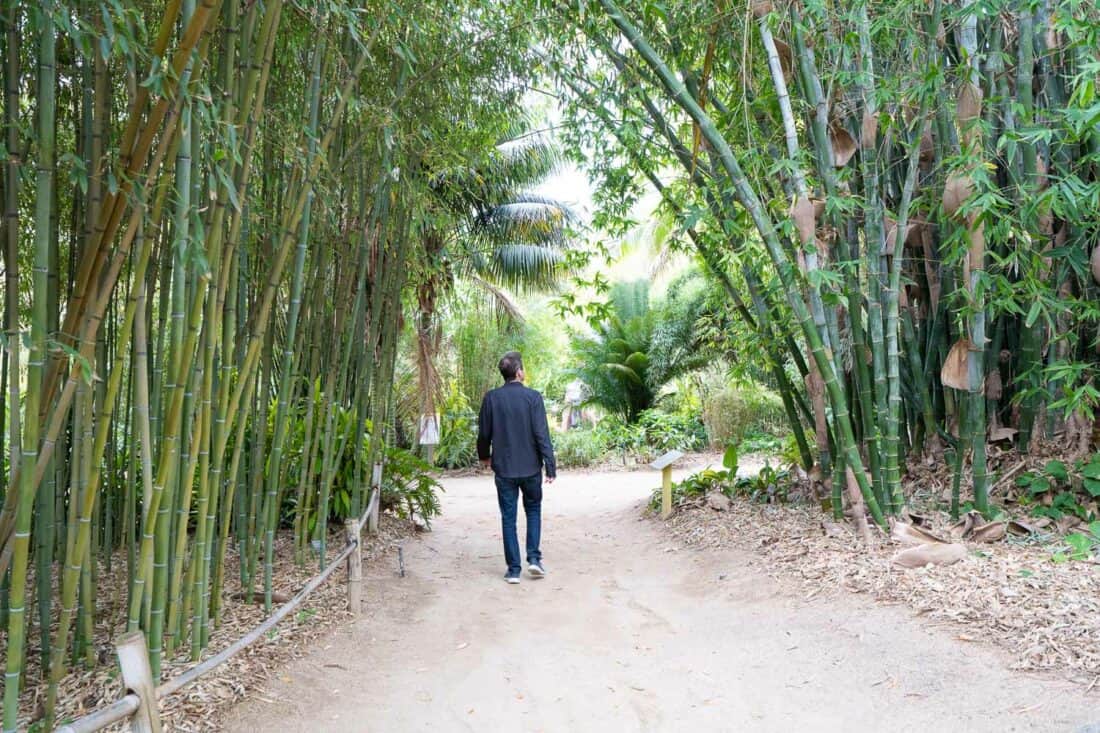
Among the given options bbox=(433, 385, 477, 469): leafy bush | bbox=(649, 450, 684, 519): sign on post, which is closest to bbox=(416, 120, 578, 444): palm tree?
bbox=(433, 385, 477, 469): leafy bush

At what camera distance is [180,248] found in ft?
4.83

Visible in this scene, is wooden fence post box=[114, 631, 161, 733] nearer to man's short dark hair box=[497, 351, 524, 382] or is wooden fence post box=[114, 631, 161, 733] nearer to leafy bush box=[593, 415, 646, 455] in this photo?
man's short dark hair box=[497, 351, 524, 382]

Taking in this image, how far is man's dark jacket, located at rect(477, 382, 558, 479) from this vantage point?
12.3ft

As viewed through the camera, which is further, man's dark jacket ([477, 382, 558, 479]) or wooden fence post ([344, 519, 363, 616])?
man's dark jacket ([477, 382, 558, 479])

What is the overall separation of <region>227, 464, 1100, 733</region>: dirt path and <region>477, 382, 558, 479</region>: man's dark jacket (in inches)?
22.6

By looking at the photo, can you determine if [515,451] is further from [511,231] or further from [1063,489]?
[511,231]

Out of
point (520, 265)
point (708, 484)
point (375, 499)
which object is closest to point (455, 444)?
point (520, 265)

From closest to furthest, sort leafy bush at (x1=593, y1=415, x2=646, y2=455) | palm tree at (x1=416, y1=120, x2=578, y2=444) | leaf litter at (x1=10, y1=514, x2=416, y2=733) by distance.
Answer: leaf litter at (x1=10, y1=514, x2=416, y2=733)
palm tree at (x1=416, y1=120, x2=578, y2=444)
leafy bush at (x1=593, y1=415, x2=646, y2=455)

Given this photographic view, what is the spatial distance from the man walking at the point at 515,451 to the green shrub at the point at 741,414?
6916 millimetres

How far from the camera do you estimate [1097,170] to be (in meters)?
3.37

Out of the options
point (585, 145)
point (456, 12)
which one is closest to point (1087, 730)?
point (456, 12)

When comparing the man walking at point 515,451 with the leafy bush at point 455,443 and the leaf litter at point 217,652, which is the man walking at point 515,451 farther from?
the leafy bush at point 455,443

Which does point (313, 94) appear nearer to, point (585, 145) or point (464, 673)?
point (464, 673)

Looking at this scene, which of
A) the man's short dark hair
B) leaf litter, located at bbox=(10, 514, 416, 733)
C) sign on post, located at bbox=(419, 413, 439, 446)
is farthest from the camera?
sign on post, located at bbox=(419, 413, 439, 446)
